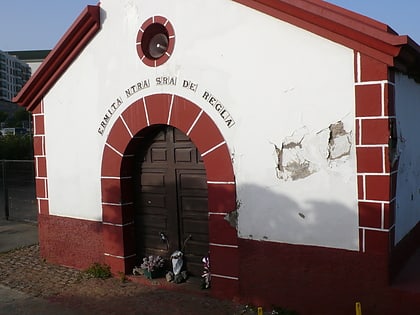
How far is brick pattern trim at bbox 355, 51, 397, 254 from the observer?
5.14m

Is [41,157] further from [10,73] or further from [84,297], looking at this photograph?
[10,73]

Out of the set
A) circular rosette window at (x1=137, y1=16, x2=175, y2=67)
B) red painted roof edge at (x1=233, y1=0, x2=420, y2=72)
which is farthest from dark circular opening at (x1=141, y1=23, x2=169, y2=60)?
red painted roof edge at (x1=233, y1=0, x2=420, y2=72)

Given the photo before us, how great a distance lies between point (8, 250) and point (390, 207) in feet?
25.2

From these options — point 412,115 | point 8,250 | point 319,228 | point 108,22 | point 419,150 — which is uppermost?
point 108,22

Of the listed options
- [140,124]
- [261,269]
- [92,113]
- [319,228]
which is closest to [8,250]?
[92,113]

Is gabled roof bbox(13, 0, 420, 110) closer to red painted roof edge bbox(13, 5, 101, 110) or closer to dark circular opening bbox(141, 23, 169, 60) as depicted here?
dark circular opening bbox(141, 23, 169, 60)

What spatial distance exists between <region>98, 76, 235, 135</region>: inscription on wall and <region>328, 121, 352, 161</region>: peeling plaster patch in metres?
1.31

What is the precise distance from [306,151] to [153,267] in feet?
9.79

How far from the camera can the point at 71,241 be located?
8.27 meters

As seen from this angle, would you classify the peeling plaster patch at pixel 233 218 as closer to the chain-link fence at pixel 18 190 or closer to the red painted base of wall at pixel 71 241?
the red painted base of wall at pixel 71 241

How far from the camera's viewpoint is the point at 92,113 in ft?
25.4

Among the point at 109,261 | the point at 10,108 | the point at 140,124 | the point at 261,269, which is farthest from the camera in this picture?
the point at 10,108

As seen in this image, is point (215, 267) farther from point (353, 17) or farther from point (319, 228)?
point (353, 17)

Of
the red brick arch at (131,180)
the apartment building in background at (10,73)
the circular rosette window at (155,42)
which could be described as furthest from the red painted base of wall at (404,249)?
the apartment building in background at (10,73)
